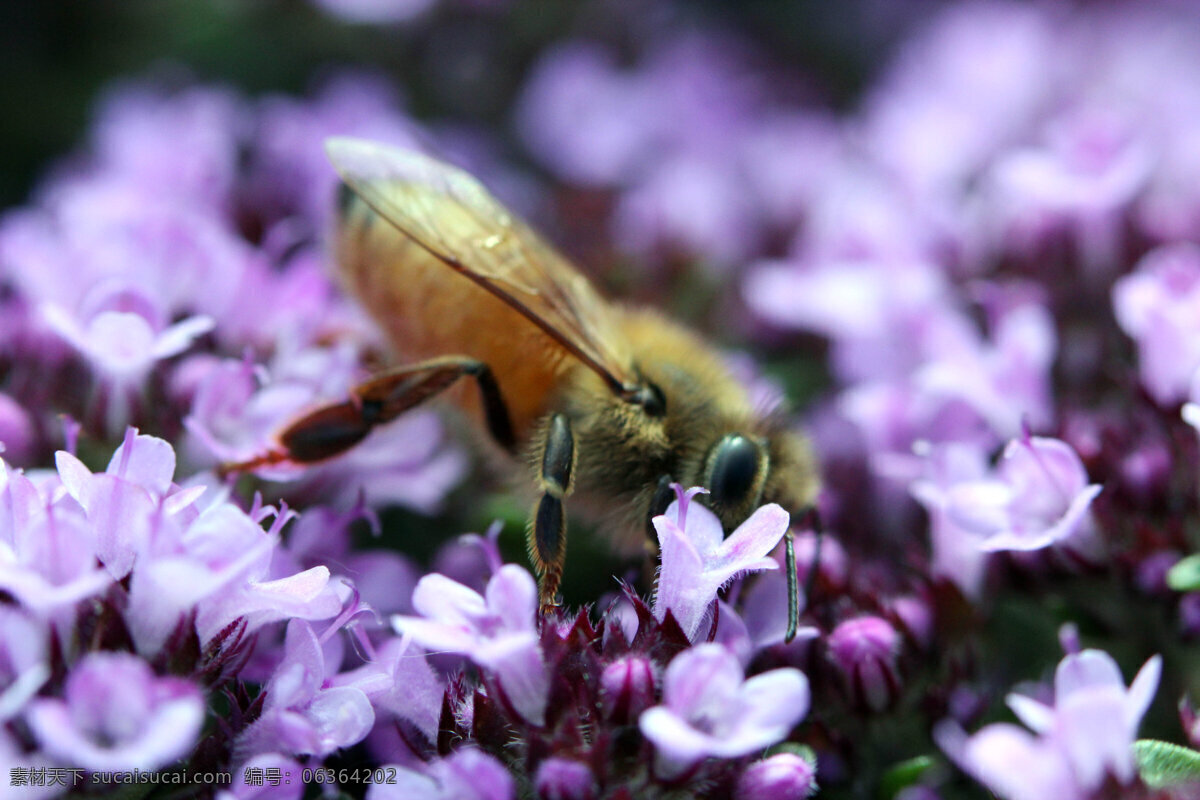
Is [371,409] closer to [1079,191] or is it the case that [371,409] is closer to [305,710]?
[305,710]

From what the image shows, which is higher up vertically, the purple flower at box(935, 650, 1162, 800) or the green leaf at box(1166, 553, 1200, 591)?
the purple flower at box(935, 650, 1162, 800)

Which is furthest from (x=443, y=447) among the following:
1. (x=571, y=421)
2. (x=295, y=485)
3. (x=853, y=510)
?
(x=853, y=510)

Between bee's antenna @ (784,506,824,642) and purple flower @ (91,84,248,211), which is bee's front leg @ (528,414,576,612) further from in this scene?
purple flower @ (91,84,248,211)

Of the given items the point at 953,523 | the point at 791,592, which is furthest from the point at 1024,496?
the point at 791,592

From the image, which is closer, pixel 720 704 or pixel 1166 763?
pixel 720 704

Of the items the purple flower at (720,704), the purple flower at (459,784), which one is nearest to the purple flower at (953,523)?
the purple flower at (720,704)

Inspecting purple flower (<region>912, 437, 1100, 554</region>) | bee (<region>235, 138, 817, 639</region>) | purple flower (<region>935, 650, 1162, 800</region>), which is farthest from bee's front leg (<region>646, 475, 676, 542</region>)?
purple flower (<region>935, 650, 1162, 800</region>)

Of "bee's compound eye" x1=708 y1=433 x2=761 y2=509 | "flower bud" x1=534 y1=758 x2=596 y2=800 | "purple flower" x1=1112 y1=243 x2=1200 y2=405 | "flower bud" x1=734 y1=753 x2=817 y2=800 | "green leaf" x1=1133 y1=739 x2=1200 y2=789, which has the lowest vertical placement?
"flower bud" x1=734 y1=753 x2=817 y2=800
